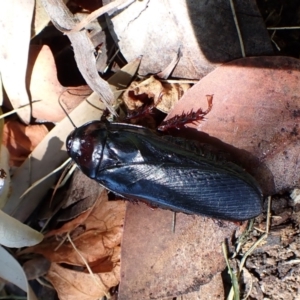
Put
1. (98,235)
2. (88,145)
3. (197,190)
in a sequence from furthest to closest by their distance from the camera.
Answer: (98,235) < (88,145) < (197,190)

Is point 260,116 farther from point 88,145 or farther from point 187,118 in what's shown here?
point 88,145

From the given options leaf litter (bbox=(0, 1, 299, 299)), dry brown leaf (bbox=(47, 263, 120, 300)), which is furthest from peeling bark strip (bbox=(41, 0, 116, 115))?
dry brown leaf (bbox=(47, 263, 120, 300))

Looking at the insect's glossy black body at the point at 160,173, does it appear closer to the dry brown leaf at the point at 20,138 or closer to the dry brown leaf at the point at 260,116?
the dry brown leaf at the point at 260,116

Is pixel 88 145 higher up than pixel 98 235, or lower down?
higher up

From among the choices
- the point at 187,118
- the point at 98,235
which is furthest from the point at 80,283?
the point at 187,118

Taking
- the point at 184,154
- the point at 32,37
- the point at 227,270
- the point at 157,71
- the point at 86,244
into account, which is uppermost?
the point at 32,37

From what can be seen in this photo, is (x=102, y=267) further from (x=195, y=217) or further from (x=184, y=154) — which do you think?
(x=184, y=154)

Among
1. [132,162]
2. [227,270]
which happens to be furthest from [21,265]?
[227,270]

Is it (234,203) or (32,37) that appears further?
(32,37)

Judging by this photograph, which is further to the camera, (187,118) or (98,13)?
(187,118)
